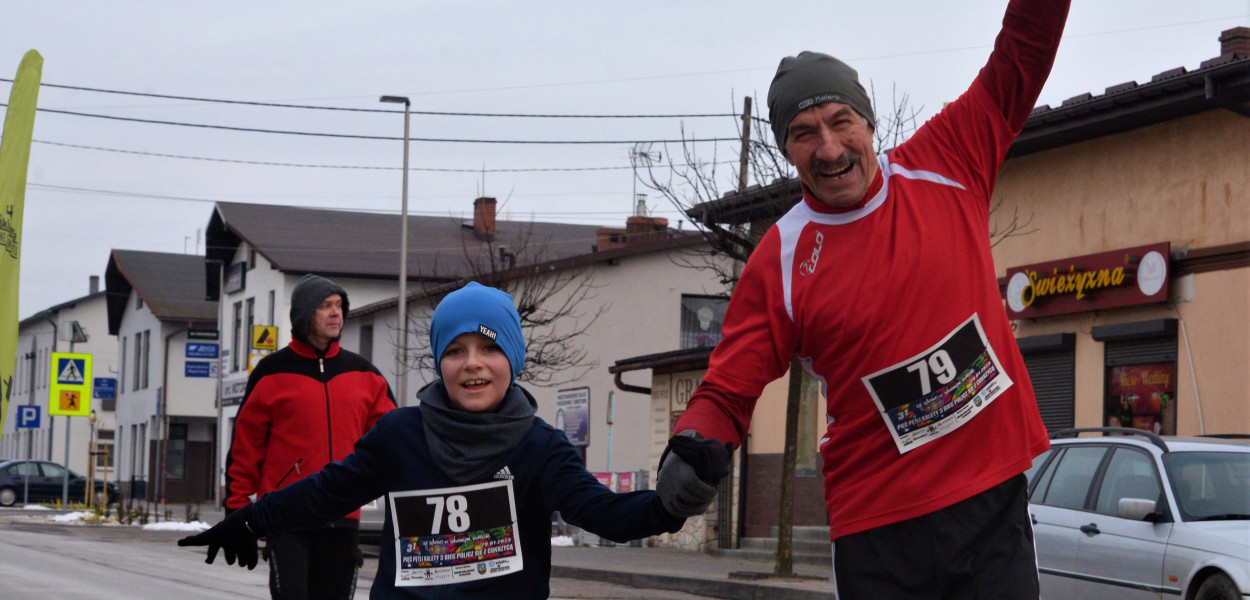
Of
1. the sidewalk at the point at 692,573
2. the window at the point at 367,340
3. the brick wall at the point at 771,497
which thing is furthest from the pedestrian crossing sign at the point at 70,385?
the brick wall at the point at 771,497

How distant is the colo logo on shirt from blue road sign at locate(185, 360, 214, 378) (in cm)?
4546

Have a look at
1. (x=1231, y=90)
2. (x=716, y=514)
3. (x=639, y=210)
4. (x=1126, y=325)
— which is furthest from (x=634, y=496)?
(x=639, y=210)

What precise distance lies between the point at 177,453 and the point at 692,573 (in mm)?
43685

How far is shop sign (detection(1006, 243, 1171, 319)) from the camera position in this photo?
56.6ft

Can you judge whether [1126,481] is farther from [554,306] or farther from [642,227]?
[642,227]

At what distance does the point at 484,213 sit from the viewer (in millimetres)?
52219

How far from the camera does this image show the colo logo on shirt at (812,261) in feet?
11.4

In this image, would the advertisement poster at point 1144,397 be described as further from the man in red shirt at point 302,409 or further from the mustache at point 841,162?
the mustache at point 841,162

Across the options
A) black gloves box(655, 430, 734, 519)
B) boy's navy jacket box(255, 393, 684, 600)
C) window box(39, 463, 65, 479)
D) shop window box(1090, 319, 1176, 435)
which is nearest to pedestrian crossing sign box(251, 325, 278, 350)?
window box(39, 463, 65, 479)

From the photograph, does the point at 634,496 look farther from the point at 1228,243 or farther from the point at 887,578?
the point at 1228,243

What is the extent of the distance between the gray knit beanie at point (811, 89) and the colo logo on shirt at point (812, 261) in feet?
0.88

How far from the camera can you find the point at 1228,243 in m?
16.3

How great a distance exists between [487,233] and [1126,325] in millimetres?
35239

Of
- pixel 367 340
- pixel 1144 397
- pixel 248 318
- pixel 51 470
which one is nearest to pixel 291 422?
pixel 1144 397
